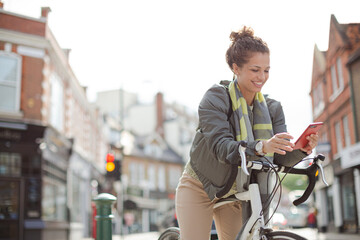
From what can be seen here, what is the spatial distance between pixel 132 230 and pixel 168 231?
1347 inches

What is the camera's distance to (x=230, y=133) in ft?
8.20

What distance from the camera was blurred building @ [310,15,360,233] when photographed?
15.5m

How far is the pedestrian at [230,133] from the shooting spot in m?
2.51

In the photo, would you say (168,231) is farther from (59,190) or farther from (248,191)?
(59,190)

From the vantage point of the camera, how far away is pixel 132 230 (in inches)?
1446

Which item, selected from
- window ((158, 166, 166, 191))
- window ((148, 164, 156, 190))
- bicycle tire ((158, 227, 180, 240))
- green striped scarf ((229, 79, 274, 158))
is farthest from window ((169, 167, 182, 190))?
green striped scarf ((229, 79, 274, 158))

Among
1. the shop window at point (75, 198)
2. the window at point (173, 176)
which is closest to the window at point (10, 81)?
the shop window at point (75, 198)

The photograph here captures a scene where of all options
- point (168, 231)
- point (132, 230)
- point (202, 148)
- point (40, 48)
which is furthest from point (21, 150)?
point (132, 230)

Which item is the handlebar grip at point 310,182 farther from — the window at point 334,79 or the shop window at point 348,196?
the shop window at point 348,196

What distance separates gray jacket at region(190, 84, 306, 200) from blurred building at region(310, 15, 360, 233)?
11182 millimetres

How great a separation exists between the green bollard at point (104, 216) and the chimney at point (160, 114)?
4216 centimetres

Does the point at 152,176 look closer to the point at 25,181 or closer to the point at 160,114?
the point at 160,114

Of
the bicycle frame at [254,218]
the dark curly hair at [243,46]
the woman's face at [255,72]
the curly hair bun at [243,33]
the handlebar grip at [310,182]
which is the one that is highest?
the curly hair bun at [243,33]

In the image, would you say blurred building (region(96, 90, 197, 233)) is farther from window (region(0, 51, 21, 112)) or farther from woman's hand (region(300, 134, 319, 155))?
woman's hand (region(300, 134, 319, 155))
